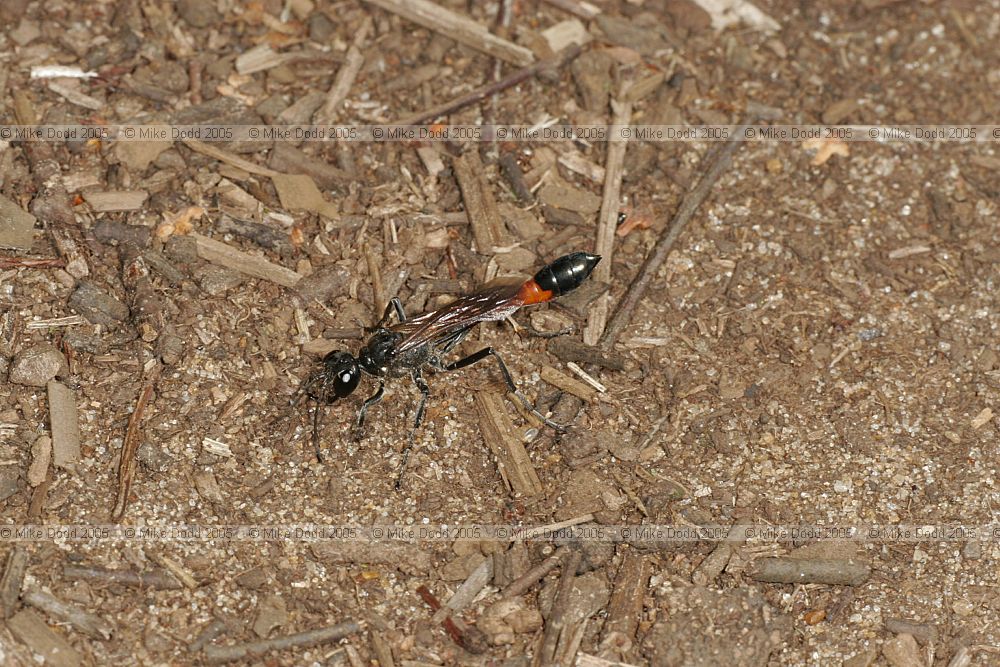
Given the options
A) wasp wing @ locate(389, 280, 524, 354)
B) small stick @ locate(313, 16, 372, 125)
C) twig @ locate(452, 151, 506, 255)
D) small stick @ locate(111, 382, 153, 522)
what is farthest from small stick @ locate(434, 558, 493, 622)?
small stick @ locate(313, 16, 372, 125)

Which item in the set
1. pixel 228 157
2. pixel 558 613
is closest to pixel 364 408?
pixel 558 613

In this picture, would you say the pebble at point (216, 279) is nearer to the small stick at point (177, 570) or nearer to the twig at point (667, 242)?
the small stick at point (177, 570)

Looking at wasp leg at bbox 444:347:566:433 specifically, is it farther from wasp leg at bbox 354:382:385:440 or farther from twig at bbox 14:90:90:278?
twig at bbox 14:90:90:278

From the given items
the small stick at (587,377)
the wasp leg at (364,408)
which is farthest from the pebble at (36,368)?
the small stick at (587,377)

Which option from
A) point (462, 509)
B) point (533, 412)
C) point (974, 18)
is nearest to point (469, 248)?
point (533, 412)

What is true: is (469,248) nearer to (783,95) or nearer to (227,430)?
(227,430)

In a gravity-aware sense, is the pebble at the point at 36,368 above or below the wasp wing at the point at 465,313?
below
